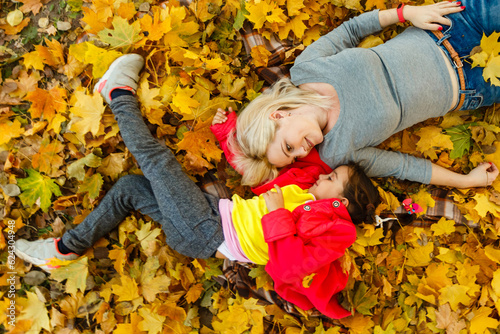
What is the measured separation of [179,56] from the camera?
2500 mm

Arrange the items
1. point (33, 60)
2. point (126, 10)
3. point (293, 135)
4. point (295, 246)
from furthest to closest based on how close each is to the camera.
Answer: point (33, 60), point (126, 10), point (293, 135), point (295, 246)

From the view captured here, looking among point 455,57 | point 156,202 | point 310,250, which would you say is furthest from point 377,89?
point 156,202

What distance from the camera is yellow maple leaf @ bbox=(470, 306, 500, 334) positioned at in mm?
2371

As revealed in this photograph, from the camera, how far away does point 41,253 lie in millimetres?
2447

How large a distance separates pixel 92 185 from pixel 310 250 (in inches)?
65.6

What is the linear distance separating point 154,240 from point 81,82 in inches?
53.3

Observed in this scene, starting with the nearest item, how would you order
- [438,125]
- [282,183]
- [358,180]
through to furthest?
[358,180], [282,183], [438,125]


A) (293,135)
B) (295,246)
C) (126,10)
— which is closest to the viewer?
(295,246)

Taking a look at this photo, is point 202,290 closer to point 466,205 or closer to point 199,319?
point 199,319

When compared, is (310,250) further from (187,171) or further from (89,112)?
(89,112)

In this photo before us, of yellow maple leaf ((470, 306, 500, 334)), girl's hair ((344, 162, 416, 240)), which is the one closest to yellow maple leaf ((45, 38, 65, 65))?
girl's hair ((344, 162, 416, 240))

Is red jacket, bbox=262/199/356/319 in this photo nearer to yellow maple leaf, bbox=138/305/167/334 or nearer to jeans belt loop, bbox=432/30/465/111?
yellow maple leaf, bbox=138/305/167/334

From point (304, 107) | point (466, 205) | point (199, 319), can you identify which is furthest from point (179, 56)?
point (466, 205)

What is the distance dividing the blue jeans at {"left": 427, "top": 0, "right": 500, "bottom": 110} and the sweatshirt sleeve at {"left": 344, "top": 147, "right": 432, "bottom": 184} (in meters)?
0.55
